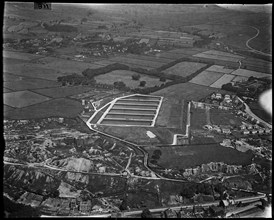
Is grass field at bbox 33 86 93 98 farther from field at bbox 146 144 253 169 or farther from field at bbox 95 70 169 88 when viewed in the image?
field at bbox 146 144 253 169

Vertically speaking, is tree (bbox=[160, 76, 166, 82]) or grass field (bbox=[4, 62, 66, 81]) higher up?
grass field (bbox=[4, 62, 66, 81])

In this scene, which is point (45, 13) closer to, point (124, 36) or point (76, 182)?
point (124, 36)

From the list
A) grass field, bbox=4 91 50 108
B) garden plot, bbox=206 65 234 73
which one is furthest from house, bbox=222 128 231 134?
grass field, bbox=4 91 50 108

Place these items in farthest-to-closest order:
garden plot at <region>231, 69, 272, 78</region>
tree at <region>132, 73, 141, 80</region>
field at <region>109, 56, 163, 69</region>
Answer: field at <region>109, 56, 163, 69</region> → tree at <region>132, 73, 141, 80</region> → garden plot at <region>231, 69, 272, 78</region>

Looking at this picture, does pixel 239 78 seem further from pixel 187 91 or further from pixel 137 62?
pixel 137 62

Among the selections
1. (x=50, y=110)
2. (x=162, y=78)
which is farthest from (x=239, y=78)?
(x=50, y=110)

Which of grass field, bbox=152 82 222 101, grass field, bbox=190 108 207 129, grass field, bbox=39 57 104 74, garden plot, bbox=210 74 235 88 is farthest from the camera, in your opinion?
garden plot, bbox=210 74 235 88

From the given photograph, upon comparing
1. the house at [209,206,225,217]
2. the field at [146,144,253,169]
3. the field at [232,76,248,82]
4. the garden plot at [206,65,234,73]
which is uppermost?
the garden plot at [206,65,234,73]

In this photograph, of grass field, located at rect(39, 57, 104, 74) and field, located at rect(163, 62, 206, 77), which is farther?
field, located at rect(163, 62, 206, 77)
